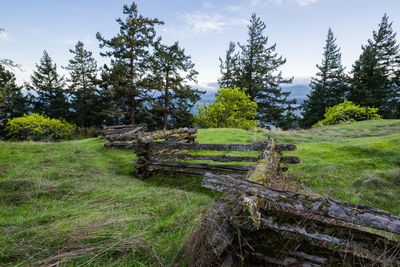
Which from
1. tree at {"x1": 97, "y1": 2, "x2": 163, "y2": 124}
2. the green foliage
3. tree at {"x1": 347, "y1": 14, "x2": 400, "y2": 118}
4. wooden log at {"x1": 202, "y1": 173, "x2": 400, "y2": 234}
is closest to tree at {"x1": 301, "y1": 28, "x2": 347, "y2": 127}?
tree at {"x1": 347, "y1": 14, "x2": 400, "y2": 118}

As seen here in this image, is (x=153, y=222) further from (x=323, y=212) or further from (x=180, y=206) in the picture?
(x=323, y=212)

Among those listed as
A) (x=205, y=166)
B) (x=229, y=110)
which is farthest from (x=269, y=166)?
(x=229, y=110)

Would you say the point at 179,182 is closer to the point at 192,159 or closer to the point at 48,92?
the point at 192,159

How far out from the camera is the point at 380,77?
31172 millimetres

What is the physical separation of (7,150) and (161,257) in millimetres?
10516

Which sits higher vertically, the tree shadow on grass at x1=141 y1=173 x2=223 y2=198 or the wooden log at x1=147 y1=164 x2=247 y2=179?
the wooden log at x1=147 y1=164 x2=247 y2=179

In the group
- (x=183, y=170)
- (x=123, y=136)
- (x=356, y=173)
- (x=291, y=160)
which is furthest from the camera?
(x=123, y=136)

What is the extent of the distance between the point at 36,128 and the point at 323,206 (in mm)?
30400

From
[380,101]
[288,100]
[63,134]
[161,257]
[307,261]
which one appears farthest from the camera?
[288,100]

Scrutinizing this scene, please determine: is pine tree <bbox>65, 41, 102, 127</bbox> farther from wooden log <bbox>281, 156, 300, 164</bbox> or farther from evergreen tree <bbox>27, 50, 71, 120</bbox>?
wooden log <bbox>281, 156, 300, 164</bbox>

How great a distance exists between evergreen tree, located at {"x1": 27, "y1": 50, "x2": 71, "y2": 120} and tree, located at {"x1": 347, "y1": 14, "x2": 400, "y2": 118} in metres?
50.6

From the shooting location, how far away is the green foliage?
2290cm

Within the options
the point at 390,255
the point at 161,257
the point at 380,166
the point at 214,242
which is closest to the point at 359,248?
the point at 390,255

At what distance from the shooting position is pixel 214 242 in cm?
169
